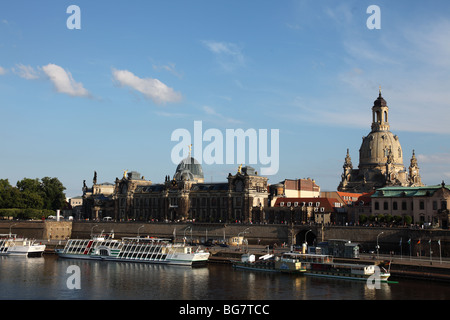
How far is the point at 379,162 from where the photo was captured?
611 feet

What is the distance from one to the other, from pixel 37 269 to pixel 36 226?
65561 mm

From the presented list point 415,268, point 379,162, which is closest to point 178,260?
point 415,268

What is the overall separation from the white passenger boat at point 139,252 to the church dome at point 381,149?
323 feet

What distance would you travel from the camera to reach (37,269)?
91250 mm

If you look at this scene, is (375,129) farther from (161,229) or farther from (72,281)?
(72,281)

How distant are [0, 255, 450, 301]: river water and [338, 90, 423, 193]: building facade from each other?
339 feet

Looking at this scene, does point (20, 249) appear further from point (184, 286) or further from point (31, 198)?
point (31, 198)

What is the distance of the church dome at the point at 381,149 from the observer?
611 feet

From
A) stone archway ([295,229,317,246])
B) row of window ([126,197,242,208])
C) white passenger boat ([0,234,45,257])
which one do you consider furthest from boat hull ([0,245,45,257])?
stone archway ([295,229,317,246])

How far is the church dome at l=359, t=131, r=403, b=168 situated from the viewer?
611 feet

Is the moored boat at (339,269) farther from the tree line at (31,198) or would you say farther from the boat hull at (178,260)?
the tree line at (31,198)
